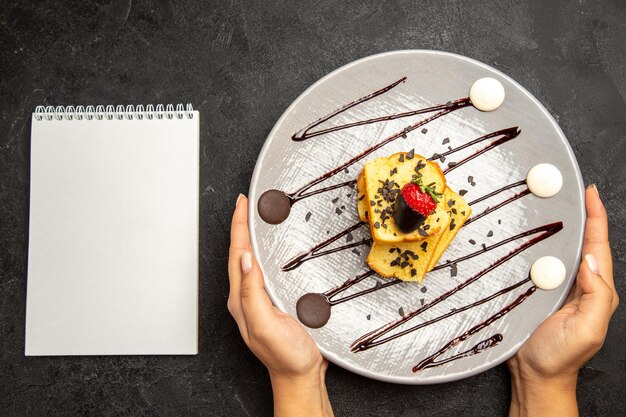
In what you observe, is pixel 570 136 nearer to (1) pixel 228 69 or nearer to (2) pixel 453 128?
(2) pixel 453 128

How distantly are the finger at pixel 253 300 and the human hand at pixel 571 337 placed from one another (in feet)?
3.76

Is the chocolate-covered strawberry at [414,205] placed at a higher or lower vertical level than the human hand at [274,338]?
higher

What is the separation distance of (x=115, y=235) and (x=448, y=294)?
162 centimetres

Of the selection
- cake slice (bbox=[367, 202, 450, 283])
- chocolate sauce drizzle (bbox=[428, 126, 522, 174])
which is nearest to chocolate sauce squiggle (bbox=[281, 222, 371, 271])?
cake slice (bbox=[367, 202, 450, 283])

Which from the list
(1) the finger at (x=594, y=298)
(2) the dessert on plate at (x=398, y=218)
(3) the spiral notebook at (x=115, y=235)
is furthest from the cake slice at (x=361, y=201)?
(1) the finger at (x=594, y=298)

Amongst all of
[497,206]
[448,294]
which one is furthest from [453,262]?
[497,206]

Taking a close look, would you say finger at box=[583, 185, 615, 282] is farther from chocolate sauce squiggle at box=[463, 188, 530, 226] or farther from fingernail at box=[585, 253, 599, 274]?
chocolate sauce squiggle at box=[463, 188, 530, 226]

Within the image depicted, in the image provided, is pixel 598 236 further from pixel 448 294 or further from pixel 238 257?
pixel 238 257

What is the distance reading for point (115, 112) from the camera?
2.68 m

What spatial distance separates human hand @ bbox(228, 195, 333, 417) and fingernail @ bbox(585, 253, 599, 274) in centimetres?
121

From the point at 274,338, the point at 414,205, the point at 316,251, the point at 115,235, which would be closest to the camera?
the point at 414,205

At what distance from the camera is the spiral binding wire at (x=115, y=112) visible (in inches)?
105

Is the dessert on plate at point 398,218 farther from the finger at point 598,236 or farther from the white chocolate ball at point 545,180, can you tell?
the finger at point 598,236

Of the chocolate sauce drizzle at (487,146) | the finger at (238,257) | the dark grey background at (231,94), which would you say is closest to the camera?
the finger at (238,257)
